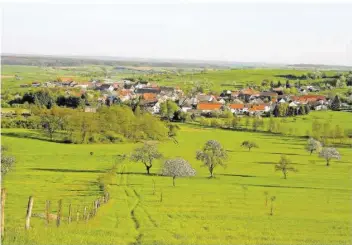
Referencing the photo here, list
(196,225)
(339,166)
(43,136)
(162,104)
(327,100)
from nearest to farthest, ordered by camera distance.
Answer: (196,225) → (339,166) → (43,136) → (162,104) → (327,100)

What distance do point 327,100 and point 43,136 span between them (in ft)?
150

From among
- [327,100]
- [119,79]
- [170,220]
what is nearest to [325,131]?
[327,100]

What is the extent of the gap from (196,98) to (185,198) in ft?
174

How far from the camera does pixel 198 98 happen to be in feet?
261

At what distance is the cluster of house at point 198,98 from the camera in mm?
71500

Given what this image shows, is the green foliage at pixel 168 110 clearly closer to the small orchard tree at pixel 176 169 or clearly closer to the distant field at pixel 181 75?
the distant field at pixel 181 75

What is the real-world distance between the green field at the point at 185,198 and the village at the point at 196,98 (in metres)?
21.9

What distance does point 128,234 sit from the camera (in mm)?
17625

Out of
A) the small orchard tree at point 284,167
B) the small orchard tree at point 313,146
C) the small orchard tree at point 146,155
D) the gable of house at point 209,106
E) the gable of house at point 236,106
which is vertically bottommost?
the gable of house at point 236,106

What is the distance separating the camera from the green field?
17.8 meters

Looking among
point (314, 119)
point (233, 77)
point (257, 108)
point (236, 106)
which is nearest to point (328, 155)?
point (314, 119)

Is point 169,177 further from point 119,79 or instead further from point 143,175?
point 119,79

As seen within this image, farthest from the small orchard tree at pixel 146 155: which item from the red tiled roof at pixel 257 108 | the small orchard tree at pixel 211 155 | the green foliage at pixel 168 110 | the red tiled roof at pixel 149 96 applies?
the red tiled roof at pixel 149 96

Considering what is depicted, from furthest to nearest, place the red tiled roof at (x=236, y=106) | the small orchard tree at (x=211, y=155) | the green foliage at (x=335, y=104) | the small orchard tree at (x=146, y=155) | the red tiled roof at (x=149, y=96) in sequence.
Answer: the red tiled roof at (x=149, y=96) → the red tiled roof at (x=236, y=106) → the green foliage at (x=335, y=104) → the small orchard tree at (x=146, y=155) → the small orchard tree at (x=211, y=155)
